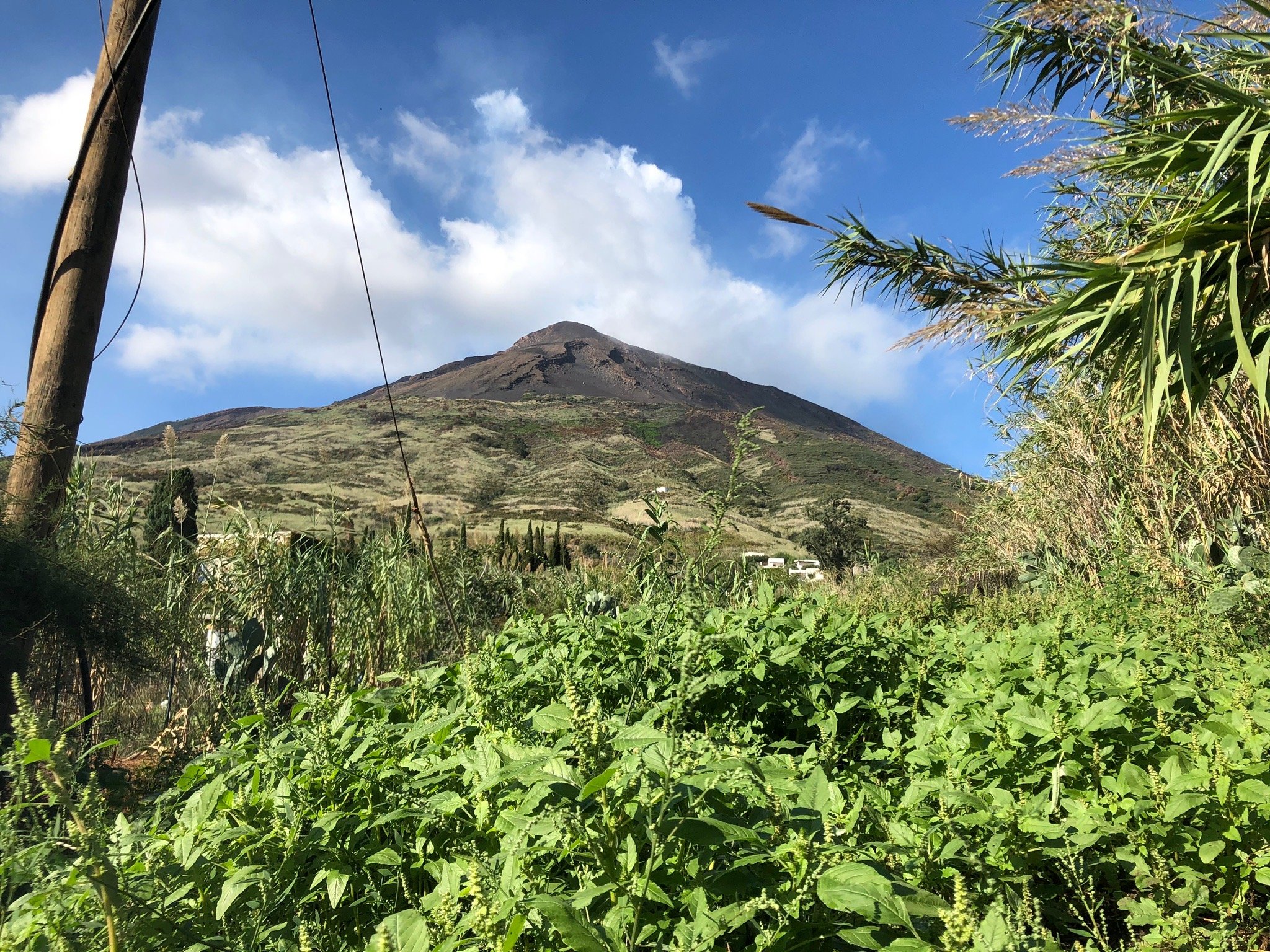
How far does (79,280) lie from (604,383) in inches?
4142

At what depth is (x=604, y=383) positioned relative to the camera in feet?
353

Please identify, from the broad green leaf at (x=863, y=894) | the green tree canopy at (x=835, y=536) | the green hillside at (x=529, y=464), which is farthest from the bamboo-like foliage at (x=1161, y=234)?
the green hillside at (x=529, y=464)

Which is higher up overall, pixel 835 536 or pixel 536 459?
pixel 536 459

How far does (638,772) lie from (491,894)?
0.29 m

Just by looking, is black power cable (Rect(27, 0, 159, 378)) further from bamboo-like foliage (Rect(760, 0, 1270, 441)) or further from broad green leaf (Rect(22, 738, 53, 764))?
bamboo-like foliage (Rect(760, 0, 1270, 441))

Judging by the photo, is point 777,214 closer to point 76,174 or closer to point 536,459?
point 76,174

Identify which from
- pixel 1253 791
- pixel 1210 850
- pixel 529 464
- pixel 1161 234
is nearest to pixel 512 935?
pixel 1210 850

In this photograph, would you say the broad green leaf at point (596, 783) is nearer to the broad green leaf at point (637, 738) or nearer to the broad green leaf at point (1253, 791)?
the broad green leaf at point (637, 738)

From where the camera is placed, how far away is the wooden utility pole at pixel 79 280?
2988mm

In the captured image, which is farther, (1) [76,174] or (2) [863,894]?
(1) [76,174]

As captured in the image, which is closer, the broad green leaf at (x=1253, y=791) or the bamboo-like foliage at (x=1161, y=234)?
the broad green leaf at (x=1253, y=791)

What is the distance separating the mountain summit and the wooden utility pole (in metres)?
79.4

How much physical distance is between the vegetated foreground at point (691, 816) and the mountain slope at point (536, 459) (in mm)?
3307

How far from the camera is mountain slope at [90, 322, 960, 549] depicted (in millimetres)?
33281
